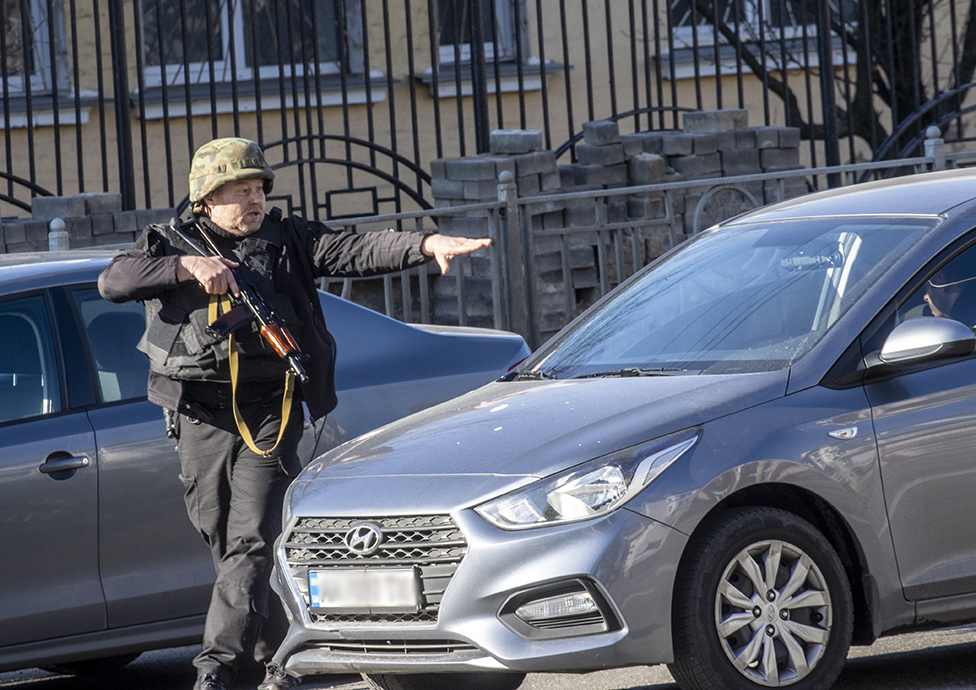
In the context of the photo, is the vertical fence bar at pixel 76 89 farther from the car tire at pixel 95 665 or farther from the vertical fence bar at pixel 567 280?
the car tire at pixel 95 665

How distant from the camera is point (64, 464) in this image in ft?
15.6

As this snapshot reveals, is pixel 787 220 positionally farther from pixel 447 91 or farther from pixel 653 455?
pixel 447 91

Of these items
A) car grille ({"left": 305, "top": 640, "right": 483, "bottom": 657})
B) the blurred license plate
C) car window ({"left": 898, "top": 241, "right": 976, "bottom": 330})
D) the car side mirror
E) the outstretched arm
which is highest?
the outstretched arm

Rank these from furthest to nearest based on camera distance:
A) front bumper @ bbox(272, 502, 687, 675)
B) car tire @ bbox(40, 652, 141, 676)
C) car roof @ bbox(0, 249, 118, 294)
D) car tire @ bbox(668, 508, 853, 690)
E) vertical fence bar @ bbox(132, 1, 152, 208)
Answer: vertical fence bar @ bbox(132, 1, 152, 208), car tire @ bbox(40, 652, 141, 676), car roof @ bbox(0, 249, 118, 294), car tire @ bbox(668, 508, 853, 690), front bumper @ bbox(272, 502, 687, 675)

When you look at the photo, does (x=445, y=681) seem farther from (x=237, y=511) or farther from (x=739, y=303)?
(x=739, y=303)

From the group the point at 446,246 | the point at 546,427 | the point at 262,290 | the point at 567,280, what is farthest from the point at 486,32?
the point at 546,427

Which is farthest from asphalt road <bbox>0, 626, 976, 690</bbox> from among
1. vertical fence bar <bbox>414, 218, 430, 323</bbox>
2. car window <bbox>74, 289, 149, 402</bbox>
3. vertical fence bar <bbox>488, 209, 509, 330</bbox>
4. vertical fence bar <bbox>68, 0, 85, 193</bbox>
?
vertical fence bar <bbox>68, 0, 85, 193</bbox>

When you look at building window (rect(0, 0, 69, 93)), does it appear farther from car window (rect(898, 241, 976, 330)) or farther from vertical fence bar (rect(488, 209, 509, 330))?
car window (rect(898, 241, 976, 330))

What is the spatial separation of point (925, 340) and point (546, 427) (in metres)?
1.11

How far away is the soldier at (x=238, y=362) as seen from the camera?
4.56 meters

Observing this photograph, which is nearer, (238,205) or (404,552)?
(404,552)

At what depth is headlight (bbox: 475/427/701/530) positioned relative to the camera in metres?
3.80

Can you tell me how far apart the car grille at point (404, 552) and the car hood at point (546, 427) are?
17cm

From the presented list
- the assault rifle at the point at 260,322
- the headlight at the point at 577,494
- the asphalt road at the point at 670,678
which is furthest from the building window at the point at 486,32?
the headlight at the point at 577,494
